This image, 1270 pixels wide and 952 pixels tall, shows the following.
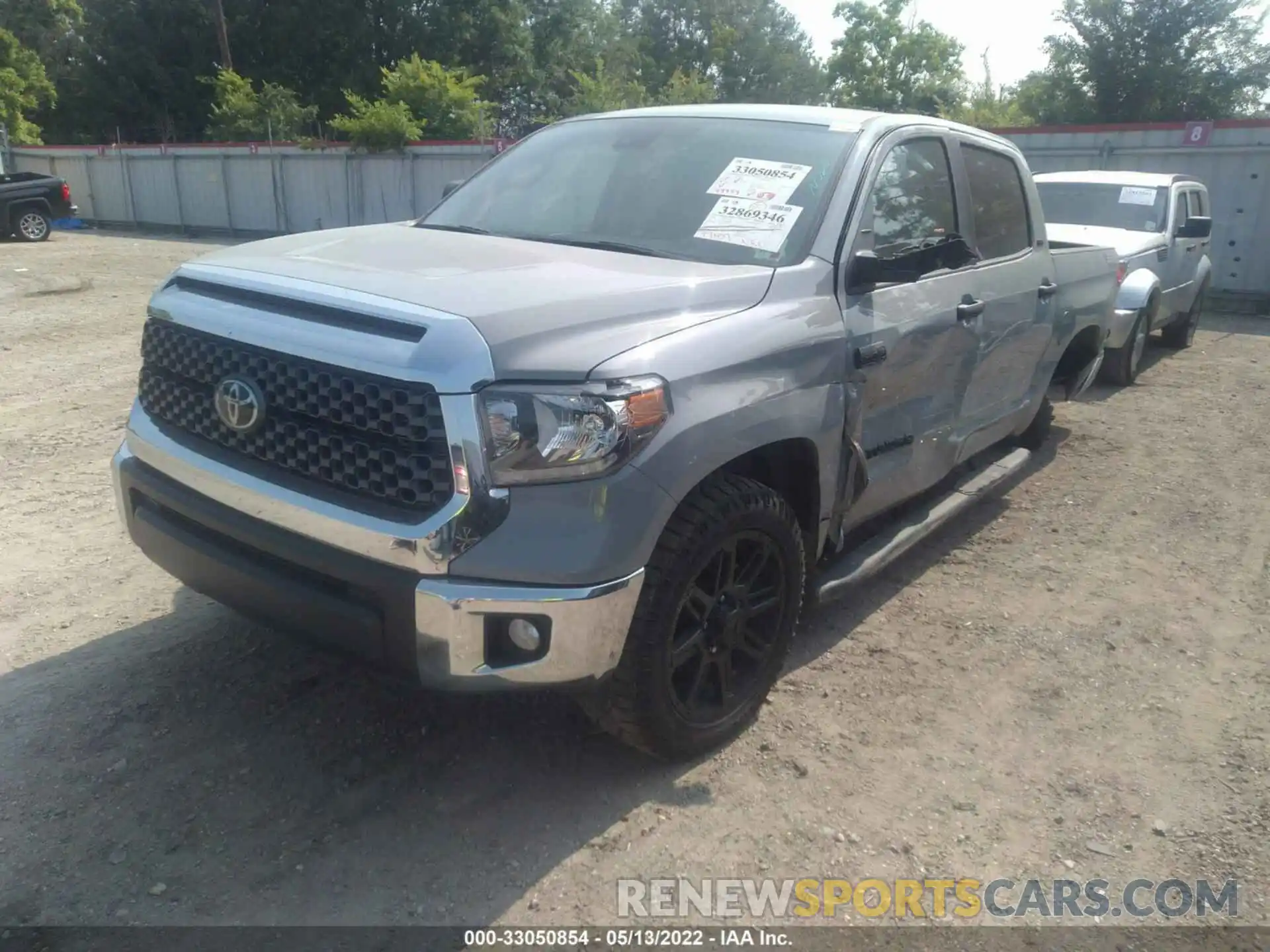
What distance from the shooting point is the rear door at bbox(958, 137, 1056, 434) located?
176 inches

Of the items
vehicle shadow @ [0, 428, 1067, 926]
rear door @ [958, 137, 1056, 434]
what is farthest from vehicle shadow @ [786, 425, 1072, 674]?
vehicle shadow @ [0, 428, 1067, 926]

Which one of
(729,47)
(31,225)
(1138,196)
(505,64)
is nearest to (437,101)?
(31,225)

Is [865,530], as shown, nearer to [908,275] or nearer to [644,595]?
[908,275]

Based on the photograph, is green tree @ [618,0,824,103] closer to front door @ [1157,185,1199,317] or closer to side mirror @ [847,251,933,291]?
front door @ [1157,185,1199,317]

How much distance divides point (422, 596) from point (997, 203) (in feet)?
11.4

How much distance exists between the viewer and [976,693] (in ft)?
12.4

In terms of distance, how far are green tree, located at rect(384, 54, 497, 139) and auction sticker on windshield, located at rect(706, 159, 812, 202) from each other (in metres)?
23.6

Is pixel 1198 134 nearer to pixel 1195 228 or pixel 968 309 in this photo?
pixel 1195 228

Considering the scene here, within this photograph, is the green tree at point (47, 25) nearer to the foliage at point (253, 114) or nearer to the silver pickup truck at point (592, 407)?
the foliage at point (253, 114)

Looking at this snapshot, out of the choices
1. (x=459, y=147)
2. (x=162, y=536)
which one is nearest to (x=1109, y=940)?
(x=162, y=536)

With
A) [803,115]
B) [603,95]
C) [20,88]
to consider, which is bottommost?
[803,115]

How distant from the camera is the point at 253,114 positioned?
32656 mm

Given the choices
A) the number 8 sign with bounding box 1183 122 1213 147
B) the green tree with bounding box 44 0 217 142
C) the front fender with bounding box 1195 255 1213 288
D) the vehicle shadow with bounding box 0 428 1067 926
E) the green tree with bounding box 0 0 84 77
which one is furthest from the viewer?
the green tree with bounding box 0 0 84 77

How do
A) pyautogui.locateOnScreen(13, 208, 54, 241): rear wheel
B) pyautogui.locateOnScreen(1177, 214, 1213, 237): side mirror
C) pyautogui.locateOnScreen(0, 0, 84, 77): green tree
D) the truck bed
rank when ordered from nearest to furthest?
the truck bed → pyautogui.locateOnScreen(1177, 214, 1213, 237): side mirror → pyautogui.locateOnScreen(13, 208, 54, 241): rear wheel → pyautogui.locateOnScreen(0, 0, 84, 77): green tree
